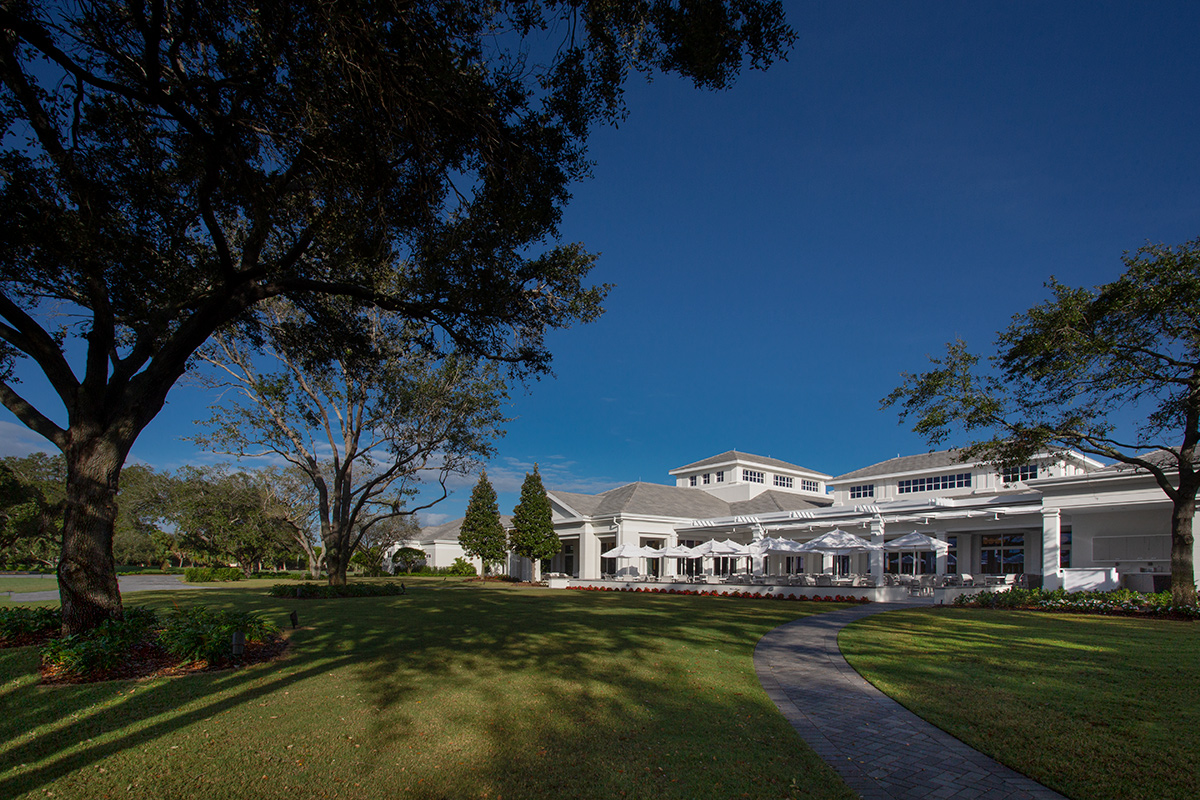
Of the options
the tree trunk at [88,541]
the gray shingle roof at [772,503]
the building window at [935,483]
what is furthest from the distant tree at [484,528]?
the tree trunk at [88,541]

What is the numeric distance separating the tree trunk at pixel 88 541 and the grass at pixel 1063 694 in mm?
10913

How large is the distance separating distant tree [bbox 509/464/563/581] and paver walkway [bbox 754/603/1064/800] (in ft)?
101

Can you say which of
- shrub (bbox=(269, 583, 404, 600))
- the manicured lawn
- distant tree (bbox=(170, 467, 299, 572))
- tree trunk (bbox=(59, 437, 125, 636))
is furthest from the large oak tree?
distant tree (bbox=(170, 467, 299, 572))

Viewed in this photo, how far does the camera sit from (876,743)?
5785 mm

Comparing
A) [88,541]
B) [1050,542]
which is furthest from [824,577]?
[88,541]

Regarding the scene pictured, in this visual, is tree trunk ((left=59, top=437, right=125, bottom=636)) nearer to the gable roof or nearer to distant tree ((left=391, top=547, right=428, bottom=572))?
the gable roof

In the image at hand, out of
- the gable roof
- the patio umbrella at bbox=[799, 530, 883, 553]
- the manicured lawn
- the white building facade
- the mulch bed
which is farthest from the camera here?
the gable roof

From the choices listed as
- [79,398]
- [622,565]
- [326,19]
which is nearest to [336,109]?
[326,19]

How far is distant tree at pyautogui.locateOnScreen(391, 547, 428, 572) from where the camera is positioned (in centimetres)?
5319

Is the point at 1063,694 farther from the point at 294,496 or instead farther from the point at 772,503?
the point at 294,496

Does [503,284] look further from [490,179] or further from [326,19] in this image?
[326,19]

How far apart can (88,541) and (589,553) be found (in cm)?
3441

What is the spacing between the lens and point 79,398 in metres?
9.48

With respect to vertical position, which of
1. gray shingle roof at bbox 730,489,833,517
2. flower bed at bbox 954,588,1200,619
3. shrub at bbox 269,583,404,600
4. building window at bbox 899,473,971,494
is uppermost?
building window at bbox 899,473,971,494
